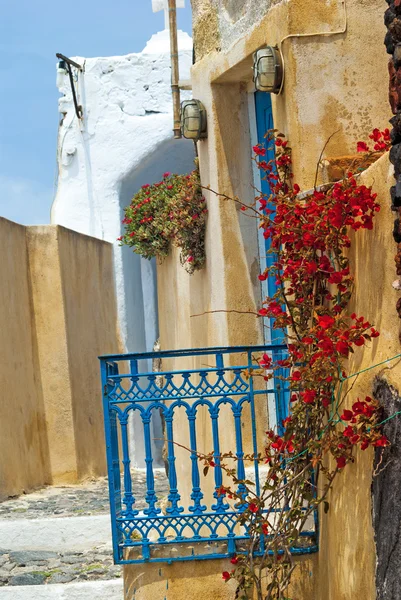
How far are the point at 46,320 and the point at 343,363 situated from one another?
7.70 m

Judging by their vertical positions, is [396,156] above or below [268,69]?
below

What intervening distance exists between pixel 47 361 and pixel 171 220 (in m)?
3.91

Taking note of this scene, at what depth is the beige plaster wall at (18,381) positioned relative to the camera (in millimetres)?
10984

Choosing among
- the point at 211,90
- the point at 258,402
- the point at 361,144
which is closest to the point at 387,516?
the point at 361,144

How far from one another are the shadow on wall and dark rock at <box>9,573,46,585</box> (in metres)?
7.15

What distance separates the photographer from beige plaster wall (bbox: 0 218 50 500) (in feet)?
36.0

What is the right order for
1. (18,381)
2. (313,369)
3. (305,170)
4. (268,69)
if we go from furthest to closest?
(18,381) → (268,69) → (305,170) → (313,369)

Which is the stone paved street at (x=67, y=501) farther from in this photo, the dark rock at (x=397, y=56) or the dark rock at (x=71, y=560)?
the dark rock at (x=397, y=56)

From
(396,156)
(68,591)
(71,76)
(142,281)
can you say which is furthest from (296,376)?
(142,281)

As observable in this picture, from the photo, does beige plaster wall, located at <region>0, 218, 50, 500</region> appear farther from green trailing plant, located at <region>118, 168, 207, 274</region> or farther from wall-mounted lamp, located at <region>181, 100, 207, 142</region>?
wall-mounted lamp, located at <region>181, 100, 207, 142</region>

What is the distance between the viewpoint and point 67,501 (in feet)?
36.0

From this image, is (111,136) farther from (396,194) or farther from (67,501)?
(396,194)

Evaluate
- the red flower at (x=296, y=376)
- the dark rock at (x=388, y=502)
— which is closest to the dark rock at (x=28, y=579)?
the red flower at (x=296, y=376)

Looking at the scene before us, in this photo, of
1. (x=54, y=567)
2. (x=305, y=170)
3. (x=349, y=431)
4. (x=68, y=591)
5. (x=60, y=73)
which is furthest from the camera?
(x=60, y=73)
